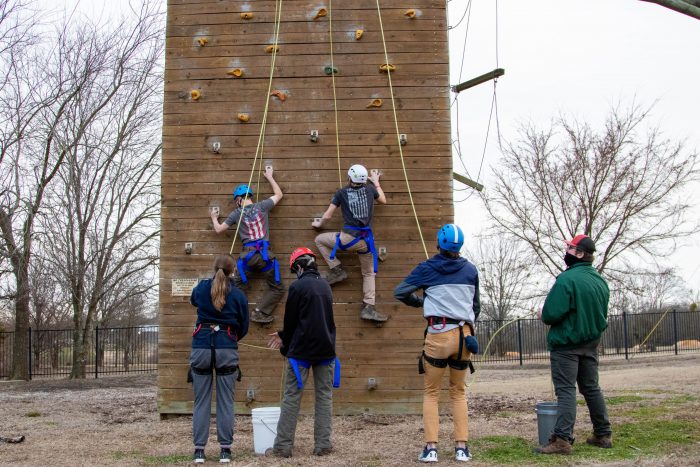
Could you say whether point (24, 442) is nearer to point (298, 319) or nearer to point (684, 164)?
point (298, 319)

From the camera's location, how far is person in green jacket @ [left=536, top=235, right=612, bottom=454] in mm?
6633

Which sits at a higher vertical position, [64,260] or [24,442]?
[64,260]

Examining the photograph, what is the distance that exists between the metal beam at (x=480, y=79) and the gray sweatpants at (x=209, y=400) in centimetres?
654

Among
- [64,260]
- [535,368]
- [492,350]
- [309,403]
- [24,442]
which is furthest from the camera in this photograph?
[492,350]

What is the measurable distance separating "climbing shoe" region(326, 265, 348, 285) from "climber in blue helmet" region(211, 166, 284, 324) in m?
0.60

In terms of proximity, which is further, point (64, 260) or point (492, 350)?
point (492, 350)

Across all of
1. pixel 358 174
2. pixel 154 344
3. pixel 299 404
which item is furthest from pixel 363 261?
pixel 154 344

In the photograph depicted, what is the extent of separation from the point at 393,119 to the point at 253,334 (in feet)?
10.6

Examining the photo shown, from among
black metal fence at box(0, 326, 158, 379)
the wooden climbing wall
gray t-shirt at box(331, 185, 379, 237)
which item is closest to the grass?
the wooden climbing wall

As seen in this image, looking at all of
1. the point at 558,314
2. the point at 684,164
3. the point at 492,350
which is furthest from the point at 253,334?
the point at 492,350

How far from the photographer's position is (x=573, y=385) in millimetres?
6727

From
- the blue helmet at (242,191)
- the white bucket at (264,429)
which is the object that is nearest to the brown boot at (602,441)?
the white bucket at (264,429)

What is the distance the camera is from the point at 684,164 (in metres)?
21.4

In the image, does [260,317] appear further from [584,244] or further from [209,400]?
[584,244]
